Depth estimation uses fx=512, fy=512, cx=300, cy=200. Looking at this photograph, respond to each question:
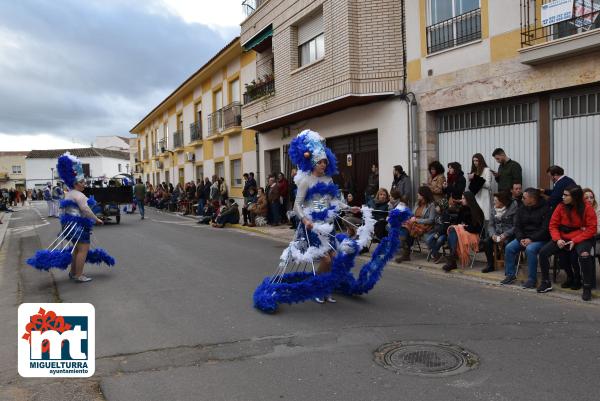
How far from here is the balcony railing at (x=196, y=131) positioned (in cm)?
2797

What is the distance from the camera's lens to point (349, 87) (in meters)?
12.7

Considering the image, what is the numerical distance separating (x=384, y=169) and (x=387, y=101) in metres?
1.76

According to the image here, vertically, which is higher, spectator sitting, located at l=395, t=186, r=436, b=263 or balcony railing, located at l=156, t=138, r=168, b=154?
balcony railing, located at l=156, t=138, r=168, b=154

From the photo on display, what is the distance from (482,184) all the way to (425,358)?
6057 millimetres

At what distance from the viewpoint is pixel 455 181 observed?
10.2 m

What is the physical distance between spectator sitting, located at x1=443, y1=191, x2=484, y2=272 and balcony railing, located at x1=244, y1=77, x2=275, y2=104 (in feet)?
33.3

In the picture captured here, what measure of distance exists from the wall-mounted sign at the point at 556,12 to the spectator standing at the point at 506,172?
2.37 meters

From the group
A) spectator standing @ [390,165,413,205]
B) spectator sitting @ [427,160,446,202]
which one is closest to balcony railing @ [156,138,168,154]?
spectator standing @ [390,165,413,205]

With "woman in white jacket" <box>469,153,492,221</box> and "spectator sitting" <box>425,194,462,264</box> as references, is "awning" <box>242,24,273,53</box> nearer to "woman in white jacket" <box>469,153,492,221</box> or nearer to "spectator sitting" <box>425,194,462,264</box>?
"woman in white jacket" <box>469,153,492,221</box>

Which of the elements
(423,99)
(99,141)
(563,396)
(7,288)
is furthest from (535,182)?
(99,141)

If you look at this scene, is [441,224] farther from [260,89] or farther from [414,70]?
[260,89]

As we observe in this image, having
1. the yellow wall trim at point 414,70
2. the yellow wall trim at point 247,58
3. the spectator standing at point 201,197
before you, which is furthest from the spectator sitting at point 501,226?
the spectator standing at point 201,197

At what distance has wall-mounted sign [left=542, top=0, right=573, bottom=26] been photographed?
28.2 ft

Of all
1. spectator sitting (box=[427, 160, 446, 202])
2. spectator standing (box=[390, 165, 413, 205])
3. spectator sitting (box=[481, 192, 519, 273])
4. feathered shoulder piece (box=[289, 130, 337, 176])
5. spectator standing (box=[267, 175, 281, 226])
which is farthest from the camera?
spectator standing (box=[267, 175, 281, 226])
